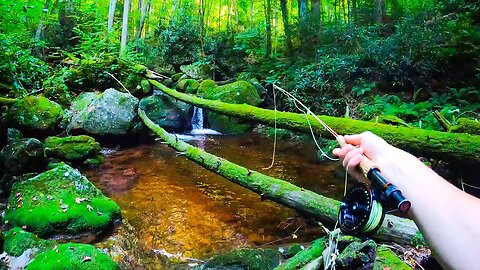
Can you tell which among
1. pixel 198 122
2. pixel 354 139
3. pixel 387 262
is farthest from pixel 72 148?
pixel 354 139

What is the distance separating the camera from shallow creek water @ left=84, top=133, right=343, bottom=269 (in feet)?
14.9

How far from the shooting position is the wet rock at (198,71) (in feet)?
52.8

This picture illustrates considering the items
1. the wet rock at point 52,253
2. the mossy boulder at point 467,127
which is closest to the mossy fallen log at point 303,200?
the mossy boulder at point 467,127

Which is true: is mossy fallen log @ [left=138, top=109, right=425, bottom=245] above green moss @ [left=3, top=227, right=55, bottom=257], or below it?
above

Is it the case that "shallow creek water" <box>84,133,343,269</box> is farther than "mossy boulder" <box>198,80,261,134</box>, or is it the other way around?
"mossy boulder" <box>198,80,261,134</box>

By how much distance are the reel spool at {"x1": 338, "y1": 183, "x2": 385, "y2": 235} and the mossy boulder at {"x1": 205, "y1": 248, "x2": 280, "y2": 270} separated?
2.50m

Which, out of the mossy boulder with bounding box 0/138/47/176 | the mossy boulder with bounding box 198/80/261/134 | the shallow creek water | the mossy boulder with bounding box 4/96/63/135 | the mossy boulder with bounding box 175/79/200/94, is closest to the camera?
the shallow creek water

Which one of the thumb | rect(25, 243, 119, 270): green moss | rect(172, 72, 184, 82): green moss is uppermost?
rect(172, 72, 184, 82): green moss

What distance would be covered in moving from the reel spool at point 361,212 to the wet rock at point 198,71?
15.0 metres

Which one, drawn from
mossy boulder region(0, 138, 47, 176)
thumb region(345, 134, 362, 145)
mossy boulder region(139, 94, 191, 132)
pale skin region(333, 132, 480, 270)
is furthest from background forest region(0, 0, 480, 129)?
pale skin region(333, 132, 480, 270)

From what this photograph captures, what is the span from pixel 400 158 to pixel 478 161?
383 cm

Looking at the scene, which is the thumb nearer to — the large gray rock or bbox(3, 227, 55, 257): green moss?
bbox(3, 227, 55, 257): green moss

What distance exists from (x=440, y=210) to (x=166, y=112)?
39.2ft

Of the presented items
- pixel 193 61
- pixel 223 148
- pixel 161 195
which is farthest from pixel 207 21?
pixel 161 195
